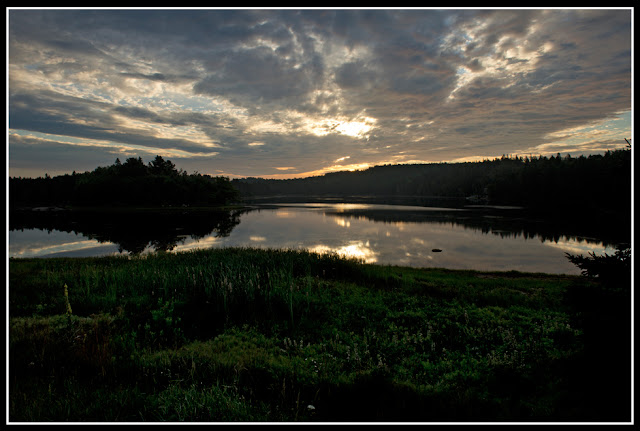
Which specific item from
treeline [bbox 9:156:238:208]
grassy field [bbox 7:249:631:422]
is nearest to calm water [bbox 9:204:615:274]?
grassy field [bbox 7:249:631:422]

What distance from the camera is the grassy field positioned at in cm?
517

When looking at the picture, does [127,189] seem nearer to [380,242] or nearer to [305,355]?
[380,242]

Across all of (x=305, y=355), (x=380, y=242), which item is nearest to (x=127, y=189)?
(x=380, y=242)

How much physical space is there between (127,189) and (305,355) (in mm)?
117141

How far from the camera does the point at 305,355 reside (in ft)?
26.0

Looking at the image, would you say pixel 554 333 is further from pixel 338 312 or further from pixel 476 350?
pixel 338 312

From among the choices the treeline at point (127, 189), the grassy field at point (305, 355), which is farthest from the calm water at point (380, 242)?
the treeline at point (127, 189)

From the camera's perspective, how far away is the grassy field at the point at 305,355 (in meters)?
5.17

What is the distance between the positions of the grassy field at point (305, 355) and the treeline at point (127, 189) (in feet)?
337

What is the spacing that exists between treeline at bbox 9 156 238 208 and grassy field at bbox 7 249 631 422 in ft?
337

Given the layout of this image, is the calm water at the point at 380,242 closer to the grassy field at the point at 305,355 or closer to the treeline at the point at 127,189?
the grassy field at the point at 305,355

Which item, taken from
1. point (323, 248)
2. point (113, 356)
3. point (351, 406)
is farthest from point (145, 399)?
point (323, 248)

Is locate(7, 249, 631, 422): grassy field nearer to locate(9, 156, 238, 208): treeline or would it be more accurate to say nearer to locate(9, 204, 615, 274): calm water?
locate(9, 204, 615, 274): calm water

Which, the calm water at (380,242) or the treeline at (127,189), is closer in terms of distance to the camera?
the calm water at (380,242)
